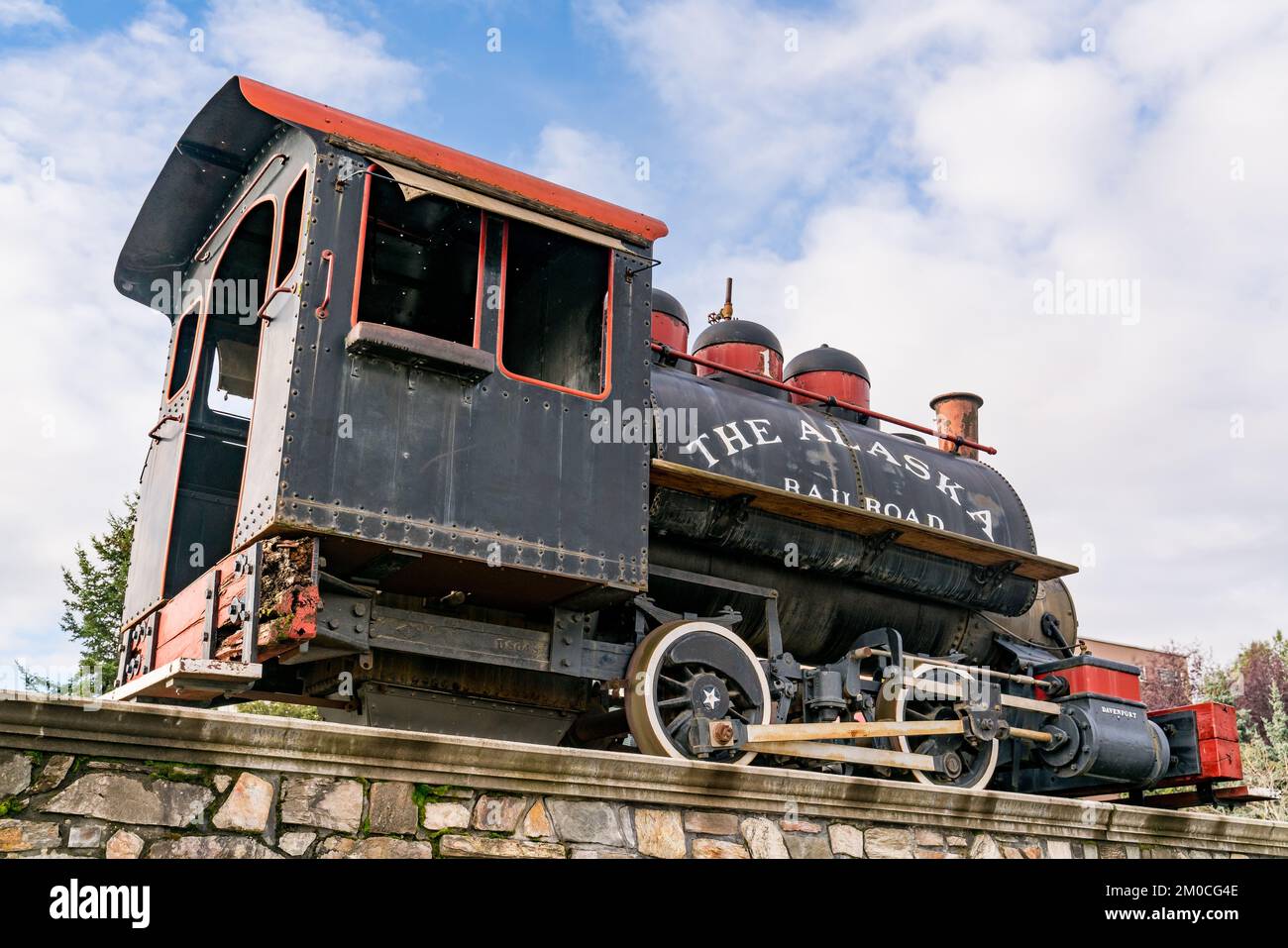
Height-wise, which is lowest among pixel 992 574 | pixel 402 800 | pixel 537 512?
pixel 402 800

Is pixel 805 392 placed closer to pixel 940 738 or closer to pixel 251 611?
pixel 940 738

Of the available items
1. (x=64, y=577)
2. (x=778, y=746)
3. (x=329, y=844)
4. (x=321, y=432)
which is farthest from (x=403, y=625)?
(x=64, y=577)

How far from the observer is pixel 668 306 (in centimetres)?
852

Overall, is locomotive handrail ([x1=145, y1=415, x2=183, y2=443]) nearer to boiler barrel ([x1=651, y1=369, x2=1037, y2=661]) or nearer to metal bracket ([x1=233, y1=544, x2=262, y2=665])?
metal bracket ([x1=233, y1=544, x2=262, y2=665])

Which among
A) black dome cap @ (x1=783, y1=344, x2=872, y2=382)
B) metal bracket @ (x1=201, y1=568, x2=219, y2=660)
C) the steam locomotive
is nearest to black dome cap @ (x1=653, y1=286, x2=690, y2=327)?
the steam locomotive

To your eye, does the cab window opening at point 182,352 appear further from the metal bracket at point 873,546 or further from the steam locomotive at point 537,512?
the metal bracket at point 873,546

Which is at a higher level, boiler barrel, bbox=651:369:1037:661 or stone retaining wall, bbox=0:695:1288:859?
boiler barrel, bbox=651:369:1037:661

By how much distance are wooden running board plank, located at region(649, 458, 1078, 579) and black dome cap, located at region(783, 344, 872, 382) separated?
5.40 feet

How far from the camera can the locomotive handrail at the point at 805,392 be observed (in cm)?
795

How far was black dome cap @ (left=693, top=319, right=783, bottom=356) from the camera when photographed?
28.8 ft

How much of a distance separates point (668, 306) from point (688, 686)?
3061mm

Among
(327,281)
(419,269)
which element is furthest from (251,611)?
(419,269)
